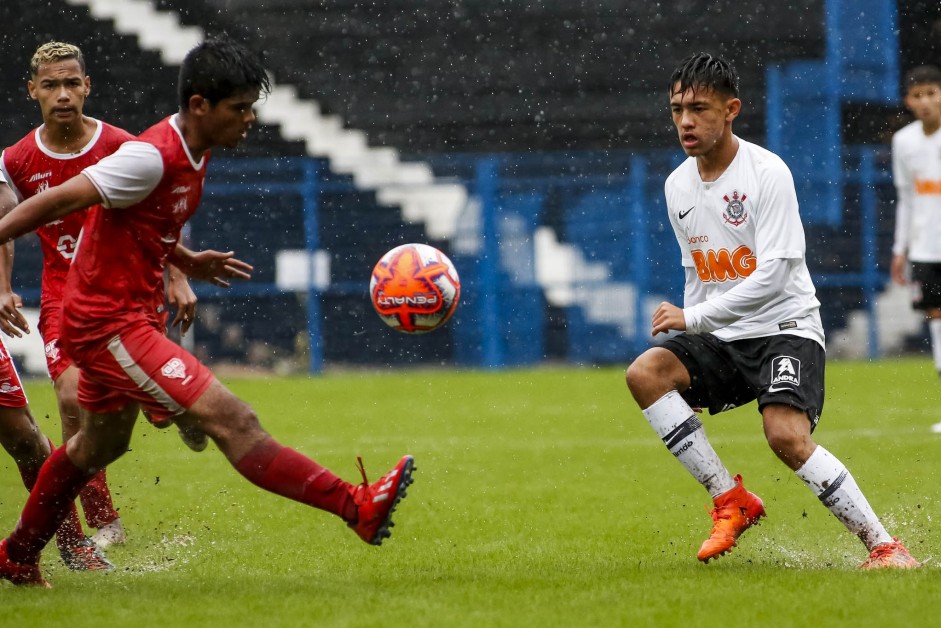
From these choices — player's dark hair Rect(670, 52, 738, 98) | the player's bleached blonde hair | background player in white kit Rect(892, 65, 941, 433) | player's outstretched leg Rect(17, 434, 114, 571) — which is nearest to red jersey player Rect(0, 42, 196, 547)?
the player's bleached blonde hair

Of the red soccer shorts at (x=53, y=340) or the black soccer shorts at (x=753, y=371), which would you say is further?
the red soccer shorts at (x=53, y=340)

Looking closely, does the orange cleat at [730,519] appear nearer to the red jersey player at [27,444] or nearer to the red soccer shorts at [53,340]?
the red jersey player at [27,444]

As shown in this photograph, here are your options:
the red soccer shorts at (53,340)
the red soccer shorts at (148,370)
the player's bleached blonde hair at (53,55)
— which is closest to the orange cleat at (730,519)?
the red soccer shorts at (148,370)

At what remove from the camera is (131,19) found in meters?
19.0

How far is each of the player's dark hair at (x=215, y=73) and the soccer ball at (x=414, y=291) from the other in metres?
1.39

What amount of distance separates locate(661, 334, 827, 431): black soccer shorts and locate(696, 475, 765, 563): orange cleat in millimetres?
339

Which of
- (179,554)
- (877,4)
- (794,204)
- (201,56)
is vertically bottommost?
(179,554)

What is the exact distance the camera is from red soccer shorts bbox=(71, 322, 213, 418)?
169 inches

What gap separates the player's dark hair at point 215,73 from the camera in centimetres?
438

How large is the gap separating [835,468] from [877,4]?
50.8 feet

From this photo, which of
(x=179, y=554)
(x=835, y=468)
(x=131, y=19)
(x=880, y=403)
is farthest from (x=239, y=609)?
(x=131, y=19)

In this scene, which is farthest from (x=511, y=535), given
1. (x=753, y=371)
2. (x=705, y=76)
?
(x=705, y=76)

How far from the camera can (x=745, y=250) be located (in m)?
5.08

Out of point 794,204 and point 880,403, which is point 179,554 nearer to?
point 794,204
